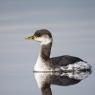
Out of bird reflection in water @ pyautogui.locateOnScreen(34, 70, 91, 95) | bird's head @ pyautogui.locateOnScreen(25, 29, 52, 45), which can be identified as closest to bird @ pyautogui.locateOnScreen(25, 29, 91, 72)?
bird reflection in water @ pyautogui.locateOnScreen(34, 70, 91, 95)

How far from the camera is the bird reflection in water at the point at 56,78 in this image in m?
8.20

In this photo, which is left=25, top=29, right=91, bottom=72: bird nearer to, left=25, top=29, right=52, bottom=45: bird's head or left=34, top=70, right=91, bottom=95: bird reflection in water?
left=34, top=70, right=91, bottom=95: bird reflection in water

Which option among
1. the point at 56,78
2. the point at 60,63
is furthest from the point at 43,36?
the point at 56,78

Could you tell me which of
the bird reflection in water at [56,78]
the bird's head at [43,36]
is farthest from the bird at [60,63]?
the bird's head at [43,36]

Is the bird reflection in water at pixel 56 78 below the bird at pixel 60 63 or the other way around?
the other way around

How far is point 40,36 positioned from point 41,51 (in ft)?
0.73

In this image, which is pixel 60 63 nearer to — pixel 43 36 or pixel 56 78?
pixel 43 36

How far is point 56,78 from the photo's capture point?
29.1 ft

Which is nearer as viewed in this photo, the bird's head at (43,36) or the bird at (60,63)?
the bird at (60,63)

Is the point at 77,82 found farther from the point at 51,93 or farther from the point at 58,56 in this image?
the point at 58,56

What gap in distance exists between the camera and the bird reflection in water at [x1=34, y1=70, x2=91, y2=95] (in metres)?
8.20

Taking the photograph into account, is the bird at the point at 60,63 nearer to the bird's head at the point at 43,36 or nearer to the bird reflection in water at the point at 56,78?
the bird reflection in water at the point at 56,78

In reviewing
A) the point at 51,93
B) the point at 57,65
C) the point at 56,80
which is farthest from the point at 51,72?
the point at 51,93

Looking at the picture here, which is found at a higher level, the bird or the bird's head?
the bird's head
